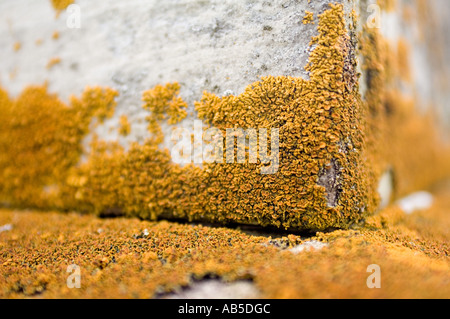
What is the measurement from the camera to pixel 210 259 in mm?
2861

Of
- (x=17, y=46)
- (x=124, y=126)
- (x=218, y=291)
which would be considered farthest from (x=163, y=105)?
(x=17, y=46)

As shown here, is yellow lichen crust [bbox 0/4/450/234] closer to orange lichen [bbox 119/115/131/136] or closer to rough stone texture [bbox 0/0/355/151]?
orange lichen [bbox 119/115/131/136]

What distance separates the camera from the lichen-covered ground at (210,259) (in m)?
2.38

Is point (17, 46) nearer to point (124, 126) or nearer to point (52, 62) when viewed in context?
point (52, 62)

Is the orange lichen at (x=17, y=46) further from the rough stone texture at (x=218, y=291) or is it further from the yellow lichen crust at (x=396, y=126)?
the yellow lichen crust at (x=396, y=126)

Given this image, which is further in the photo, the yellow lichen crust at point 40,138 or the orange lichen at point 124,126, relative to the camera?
the yellow lichen crust at point 40,138

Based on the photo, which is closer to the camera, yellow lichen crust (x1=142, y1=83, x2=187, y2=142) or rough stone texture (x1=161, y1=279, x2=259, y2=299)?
rough stone texture (x1=161, y1=279, x2=259, y2=299)

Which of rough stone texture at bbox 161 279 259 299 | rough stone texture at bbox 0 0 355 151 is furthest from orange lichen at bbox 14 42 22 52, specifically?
rough stone texture at bbox 161 279 259 299

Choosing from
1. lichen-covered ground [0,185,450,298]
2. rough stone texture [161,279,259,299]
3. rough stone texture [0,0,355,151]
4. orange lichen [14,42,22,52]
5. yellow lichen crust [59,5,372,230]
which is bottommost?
rough stone texture [161,279,259,299]

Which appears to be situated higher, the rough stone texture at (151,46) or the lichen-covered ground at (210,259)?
the rough stone texture at (151,46)

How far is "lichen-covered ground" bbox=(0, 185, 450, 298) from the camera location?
2.38 m

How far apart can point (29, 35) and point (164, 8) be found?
2570 mm

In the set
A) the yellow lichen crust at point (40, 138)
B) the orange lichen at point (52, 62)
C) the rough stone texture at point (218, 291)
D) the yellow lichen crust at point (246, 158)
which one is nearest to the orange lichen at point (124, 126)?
the yellow lichen crust at point (246, 158)
